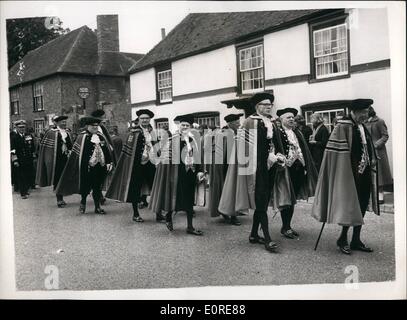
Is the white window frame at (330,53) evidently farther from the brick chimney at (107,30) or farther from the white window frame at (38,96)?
the white window frame at (38,96)

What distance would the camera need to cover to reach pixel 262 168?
4.13 meters

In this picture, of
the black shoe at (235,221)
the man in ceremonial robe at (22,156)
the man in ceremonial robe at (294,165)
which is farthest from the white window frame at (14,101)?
the man in ceremonial robe at (294,165)

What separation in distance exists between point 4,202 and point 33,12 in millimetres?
2051

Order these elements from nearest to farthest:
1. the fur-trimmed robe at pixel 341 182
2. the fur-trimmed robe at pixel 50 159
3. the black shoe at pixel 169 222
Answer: the fur-trimmed robe at pixel 341 182 < the black shoe at pixel 169 222 < the fur-trimmed robe at pixel 50 159

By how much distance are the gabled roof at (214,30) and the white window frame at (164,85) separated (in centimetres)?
14

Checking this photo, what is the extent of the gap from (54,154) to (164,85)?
161 cm

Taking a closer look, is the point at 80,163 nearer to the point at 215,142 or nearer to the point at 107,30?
the point at 107,30

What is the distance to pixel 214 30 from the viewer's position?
432cm

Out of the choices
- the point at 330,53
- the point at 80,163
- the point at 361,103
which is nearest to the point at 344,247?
the point at 361,103

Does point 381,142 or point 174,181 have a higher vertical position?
point 381,142

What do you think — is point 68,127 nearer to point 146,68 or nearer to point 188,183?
point 146,68

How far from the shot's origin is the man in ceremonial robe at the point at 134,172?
16.0 ft

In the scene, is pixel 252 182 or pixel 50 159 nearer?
pixel 252 182

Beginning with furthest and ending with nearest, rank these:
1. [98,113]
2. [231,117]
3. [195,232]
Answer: [98,113] < [195,232] < [231,117]
